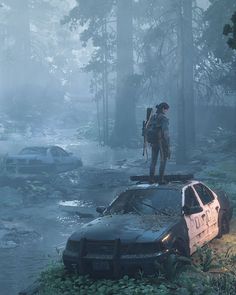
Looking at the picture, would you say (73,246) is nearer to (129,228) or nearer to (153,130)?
(129,228)

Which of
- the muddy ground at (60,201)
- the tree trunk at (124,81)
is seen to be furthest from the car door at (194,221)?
the tree trunk at (124,81)

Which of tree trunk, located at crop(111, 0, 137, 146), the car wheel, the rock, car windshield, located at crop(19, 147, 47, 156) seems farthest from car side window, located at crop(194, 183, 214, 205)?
tree trunk, located at crop(111, 0, 137, 146)

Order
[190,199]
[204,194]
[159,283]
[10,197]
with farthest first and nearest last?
[10,197]
[204,194]
[190,199]
[159,283]

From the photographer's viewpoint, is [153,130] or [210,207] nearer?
[210,207]

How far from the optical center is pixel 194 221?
8781mm

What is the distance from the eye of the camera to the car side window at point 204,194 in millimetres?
9739

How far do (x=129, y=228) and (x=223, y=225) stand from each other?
3510 millimetres

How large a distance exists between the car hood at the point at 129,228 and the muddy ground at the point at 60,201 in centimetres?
137

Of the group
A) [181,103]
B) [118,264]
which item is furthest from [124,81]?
[118,264]

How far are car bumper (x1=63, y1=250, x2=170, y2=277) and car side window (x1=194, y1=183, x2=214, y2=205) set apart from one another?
2.39 meters

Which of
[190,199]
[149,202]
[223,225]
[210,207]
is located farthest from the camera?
[223,225]

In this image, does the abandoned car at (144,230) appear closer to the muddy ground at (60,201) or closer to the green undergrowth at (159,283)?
the green undergrowth at (159,283)

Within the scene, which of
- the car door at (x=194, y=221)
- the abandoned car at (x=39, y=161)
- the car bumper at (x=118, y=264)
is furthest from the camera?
the abandoned car at (x=39, y=161)

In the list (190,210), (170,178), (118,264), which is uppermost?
(170,178)
